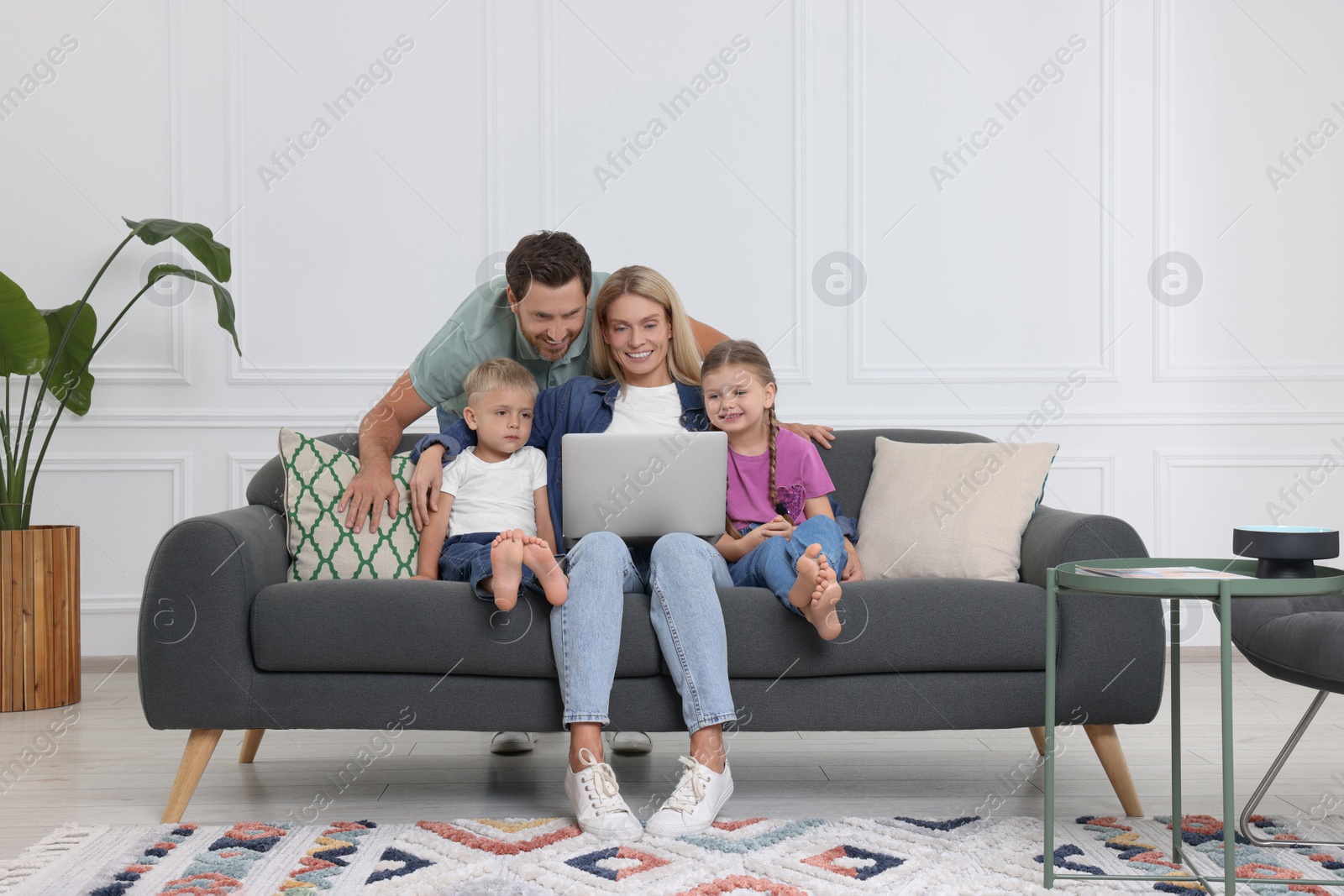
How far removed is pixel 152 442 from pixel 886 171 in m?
2.54

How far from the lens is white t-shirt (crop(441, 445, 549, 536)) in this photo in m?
2.24

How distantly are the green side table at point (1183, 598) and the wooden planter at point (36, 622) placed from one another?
265cm

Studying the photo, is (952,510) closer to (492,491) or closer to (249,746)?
(492,491)

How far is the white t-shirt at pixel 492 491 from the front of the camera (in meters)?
2.24

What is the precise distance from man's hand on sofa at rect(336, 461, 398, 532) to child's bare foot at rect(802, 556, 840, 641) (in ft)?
3.06

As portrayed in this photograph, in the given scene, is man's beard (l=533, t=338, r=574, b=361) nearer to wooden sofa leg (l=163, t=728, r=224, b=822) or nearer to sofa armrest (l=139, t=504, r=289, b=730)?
sofa armrest (l=139, t=504, r=289, b=730)

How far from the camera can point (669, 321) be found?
2400 millimetres

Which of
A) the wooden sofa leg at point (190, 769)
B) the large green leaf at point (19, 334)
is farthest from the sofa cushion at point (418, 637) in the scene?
the large green leaf at point (19, 334)

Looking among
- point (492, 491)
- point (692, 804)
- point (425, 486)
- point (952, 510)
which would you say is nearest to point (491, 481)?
point (492, 491)

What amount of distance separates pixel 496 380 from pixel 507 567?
1.89 ft

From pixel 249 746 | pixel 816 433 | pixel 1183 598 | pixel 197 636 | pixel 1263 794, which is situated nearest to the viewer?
pixel 1183 598

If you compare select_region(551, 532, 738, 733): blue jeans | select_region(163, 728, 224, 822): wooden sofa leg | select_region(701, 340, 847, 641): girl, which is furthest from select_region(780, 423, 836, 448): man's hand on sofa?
select_region(163, 728, 224, 822): wooden sofa leg

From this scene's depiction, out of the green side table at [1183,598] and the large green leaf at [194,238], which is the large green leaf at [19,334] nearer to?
the large green leaf at [194,238]

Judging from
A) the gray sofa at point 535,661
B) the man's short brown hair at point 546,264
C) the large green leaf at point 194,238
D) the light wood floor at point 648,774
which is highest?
the large green leaf at point 194,238
